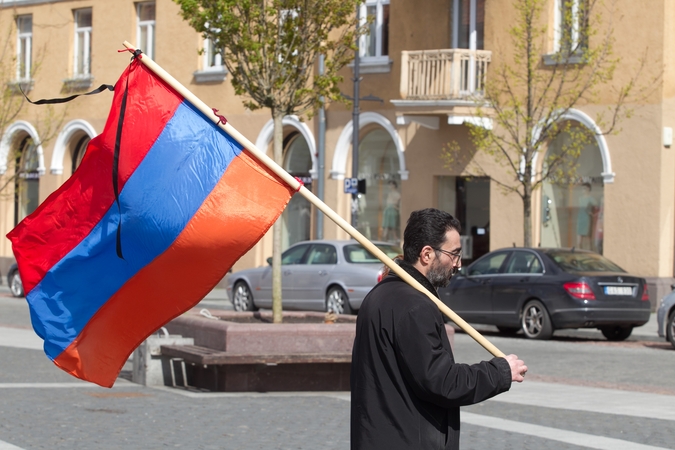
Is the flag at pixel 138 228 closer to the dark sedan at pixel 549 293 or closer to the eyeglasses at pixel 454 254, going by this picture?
the eyeglasses at pixel 454 254

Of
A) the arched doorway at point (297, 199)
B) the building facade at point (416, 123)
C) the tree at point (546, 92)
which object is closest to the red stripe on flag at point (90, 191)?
the tree at point (546, 92)

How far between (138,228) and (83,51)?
109ft

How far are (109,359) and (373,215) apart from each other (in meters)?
25.4

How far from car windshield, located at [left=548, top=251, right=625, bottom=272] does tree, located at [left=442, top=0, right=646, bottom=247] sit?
3.66m

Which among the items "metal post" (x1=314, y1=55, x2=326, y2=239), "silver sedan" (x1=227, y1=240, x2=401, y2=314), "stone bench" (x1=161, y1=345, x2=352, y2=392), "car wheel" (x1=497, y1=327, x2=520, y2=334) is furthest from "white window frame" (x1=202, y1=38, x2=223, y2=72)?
"stone bench" (x1=161, y1=345, x2=352, y2=392)

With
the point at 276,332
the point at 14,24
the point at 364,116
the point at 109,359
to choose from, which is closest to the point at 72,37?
the point at 14,24

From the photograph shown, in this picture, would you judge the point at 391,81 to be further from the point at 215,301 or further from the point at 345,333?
the point at 345,333

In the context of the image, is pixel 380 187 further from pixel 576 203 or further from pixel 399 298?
pixel 399 298

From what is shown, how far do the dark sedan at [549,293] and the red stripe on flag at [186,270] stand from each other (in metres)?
13.5

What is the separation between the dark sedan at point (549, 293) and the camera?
1900cm

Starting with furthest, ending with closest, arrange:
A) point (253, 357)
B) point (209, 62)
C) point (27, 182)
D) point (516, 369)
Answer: point (27, 182), point (209, 62), point (253, 357), point (516, 369)

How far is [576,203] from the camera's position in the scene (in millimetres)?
27188

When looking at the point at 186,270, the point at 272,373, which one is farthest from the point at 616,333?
the point at 186,270

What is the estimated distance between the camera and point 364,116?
30.8m
